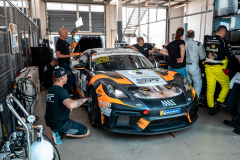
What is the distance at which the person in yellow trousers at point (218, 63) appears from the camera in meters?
3.75

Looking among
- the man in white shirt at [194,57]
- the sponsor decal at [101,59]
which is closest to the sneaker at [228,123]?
the man in white shirt at [194,57]

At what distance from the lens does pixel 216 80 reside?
12.9ft

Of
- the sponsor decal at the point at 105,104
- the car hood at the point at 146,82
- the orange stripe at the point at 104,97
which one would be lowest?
the sponsor decal at the point at 105,104

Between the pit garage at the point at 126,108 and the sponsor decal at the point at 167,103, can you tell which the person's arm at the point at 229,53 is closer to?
the pit garage at the point at 126,108

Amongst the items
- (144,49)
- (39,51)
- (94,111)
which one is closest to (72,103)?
(94,111)

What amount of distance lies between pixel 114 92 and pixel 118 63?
3.68 ft

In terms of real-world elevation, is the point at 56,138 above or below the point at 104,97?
below

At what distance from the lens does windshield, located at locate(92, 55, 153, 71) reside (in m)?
3.74

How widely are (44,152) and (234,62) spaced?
3680 mm

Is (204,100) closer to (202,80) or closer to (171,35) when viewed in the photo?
(202,80)

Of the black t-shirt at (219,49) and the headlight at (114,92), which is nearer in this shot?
the headlight at (114,92)

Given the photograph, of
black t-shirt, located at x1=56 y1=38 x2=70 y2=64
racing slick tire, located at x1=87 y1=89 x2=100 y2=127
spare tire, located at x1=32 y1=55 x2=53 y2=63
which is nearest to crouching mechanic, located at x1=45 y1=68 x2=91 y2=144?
racing slick tire, located at x1=87 y1=89 x2=100 y2=127

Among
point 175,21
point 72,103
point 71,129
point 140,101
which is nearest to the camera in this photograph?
point 72,103

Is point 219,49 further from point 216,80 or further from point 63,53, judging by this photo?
point 63,53
